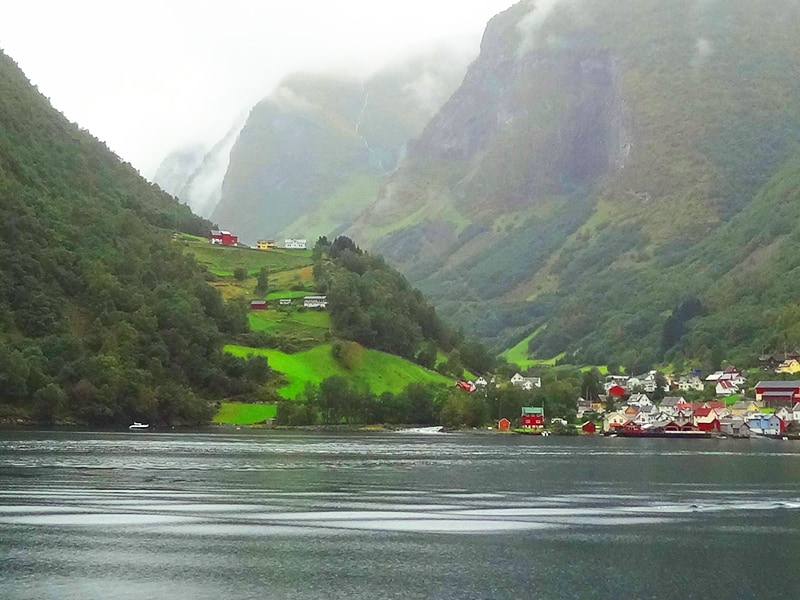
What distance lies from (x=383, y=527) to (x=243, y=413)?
12933 centimetres

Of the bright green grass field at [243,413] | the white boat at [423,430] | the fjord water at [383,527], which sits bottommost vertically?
the fjord water at [383,527]

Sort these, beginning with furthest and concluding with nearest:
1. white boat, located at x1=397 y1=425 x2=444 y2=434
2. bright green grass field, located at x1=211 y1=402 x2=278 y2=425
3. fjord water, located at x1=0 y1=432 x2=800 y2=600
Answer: white boat, located at x1=397 y1=425 x2=444 y2=434, bright green grass field, located at x1=211 y1=402 x2=278 y2=425, fjord water, located at x1=0 y1=432 x2=800 y2=600

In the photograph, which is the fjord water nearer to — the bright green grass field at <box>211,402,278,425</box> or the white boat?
the bright green grass field at <box>211,402,278,425</box>

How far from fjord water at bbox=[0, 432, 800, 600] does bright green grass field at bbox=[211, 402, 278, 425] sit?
7072 centimetres

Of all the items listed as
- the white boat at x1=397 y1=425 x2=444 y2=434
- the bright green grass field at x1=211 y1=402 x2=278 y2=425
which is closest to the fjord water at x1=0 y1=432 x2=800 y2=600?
the bright green grass field at x1=211 y1=402 x2=278 y2=425

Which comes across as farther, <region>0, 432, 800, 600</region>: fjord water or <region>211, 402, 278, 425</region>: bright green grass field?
<region>211, 402, 278, 425</region>: bright green grass field

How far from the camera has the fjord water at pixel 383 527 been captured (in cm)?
4900

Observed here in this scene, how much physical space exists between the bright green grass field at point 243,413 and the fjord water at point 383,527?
232 feet

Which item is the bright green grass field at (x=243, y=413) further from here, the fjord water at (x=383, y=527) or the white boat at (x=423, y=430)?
the fjord water at (x=383, y=527)

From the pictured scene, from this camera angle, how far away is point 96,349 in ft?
620

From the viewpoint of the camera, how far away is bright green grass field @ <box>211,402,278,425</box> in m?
190

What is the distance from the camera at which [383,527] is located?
65.4 metres

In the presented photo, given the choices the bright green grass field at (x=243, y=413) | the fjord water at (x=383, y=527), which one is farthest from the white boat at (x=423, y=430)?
the fjord water at (x=383, y=527)

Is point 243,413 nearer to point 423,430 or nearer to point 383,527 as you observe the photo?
point 423,430
